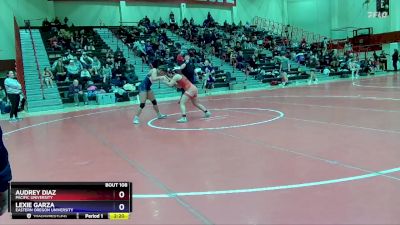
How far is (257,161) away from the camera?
6.11 metres

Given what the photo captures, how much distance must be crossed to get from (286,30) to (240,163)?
37935 millimetres

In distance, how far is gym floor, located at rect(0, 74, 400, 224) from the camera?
4086 millimetres

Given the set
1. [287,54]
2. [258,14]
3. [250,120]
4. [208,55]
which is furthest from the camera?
[258,14]

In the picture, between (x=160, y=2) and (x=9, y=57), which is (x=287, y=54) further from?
(x=9, y=57)

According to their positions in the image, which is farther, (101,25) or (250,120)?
(101,25)

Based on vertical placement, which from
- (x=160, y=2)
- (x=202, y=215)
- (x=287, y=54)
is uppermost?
(x=160, y=2)

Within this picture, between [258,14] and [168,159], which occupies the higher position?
[258,14]

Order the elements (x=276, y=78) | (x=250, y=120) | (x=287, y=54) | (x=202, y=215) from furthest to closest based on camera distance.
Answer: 1. (x=287, y=54)
2. (x=276, y=78)
3. (x=250, y=120)
4. (x=202, y=215)

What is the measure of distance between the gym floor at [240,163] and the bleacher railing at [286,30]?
3140 centimetres

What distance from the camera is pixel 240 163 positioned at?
606 centimetres

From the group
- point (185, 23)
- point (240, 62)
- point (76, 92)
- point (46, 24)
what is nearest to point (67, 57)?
point (76, 92)

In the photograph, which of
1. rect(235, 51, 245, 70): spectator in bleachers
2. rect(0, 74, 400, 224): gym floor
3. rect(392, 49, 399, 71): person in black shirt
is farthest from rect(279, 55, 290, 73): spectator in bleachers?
rect(0, 74, 400, 224): gym floor

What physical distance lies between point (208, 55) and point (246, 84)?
561cm

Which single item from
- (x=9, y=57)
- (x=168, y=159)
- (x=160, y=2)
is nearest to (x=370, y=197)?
(x=168, y=159)
